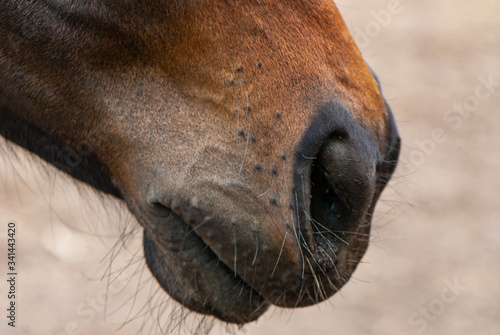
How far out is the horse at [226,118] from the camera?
4.48 feet

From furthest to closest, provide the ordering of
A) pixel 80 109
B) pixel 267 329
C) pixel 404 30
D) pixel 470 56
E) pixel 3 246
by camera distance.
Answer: pixel 404 30 → pixel 470 56 → pixel 3 246 → pixel 267 329 → pixel 80 109

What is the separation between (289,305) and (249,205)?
31cm

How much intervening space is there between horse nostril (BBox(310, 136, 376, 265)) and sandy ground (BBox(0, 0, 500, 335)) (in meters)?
1.18

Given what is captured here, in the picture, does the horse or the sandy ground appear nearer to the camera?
the horse

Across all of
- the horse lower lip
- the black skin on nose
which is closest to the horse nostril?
the black skin on nose

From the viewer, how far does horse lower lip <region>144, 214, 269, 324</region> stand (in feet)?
4.82

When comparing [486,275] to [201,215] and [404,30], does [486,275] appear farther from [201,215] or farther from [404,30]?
[404,30]

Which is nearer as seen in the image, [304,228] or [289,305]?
[304,228]

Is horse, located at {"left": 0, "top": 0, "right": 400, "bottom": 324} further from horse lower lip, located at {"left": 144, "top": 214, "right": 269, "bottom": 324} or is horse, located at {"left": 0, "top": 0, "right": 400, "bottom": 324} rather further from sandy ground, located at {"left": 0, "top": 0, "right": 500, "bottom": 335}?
sandy ground, located at {"left": 0, "top": 0, "right": 500, "bottom": 335}

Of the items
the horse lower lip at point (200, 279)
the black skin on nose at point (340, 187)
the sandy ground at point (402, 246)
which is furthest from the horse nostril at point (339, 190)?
the sandy ground at point (402, 246)

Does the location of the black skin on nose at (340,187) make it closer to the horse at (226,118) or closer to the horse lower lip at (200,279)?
the horse at (226,118)

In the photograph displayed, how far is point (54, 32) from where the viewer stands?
1.40m

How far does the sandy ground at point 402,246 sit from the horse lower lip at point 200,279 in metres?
0.87

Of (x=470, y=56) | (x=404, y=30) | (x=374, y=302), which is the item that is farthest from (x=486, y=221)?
(x=404, y=30)
